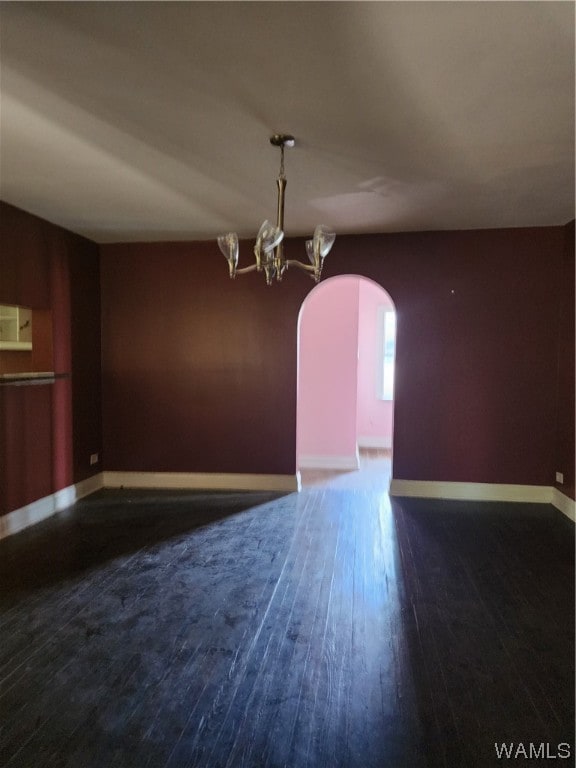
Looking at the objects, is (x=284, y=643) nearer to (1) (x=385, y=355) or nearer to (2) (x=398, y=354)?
(2) (x=398, y=354)

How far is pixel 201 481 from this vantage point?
199 inches

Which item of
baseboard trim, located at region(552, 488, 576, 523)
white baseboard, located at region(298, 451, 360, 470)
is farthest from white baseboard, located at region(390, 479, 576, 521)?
white baseboard, located at region(298, 451, 360, 470)

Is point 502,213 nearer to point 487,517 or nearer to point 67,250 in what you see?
point 487,517

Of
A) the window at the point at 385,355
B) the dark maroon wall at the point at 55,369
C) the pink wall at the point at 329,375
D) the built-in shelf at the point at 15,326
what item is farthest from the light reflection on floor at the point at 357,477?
the built-in shelf at the point at 15,326

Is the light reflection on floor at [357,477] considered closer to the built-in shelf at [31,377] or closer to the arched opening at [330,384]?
the arched opening at [330,384]

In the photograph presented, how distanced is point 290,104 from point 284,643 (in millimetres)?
2539

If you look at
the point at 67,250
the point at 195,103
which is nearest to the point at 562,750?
the point at 195,103

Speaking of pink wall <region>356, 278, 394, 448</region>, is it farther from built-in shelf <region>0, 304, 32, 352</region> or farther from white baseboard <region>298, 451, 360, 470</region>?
built-in shelf <region>0, 304, 32, 352</region>

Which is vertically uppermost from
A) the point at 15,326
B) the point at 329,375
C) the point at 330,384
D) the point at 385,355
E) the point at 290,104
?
the point at 290,104

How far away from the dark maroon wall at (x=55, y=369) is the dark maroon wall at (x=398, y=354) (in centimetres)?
28

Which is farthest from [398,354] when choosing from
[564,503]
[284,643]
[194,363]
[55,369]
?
[55,369]

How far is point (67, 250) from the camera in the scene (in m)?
4.51

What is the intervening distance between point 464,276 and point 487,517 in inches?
87.1

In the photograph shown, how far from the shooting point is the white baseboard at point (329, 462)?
6078mm
